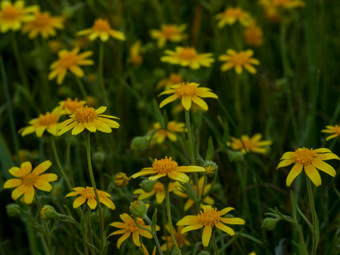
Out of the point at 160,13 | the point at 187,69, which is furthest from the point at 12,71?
the point at 187,69

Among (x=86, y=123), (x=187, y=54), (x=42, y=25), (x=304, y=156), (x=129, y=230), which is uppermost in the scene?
(x=42, y=25)

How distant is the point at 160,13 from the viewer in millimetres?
2203

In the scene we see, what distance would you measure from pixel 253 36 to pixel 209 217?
1.28 metres

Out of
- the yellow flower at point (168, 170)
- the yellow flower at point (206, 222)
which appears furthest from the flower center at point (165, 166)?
the yellow flower at point (206, 222)

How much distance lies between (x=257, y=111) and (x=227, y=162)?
20.8 inches

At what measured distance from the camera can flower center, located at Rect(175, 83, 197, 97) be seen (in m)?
1.24

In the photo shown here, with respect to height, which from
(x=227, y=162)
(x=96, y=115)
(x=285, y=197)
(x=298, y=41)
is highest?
(x=298, y=41)

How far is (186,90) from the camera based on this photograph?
4.06 ft

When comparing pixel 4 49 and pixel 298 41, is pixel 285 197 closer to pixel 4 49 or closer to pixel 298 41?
pixel 298 41

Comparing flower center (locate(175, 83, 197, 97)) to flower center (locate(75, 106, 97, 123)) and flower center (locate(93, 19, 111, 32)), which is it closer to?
flower center (locate(75, 106, 97, 123))

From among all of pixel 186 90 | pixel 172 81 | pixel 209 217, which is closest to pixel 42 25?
pixel 172 81

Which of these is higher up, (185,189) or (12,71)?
(12,71)

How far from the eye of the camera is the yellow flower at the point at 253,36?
2188 millimetres

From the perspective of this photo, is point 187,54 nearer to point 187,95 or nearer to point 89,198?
point 187,95
